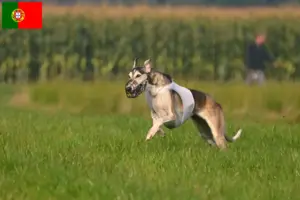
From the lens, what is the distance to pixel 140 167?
8211 millimetres

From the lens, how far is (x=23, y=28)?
2952cm

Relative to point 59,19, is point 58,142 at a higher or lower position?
lower

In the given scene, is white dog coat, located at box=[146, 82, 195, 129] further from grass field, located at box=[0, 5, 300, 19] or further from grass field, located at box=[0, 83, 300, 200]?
grass field, located at box=[0, 5, 300, 19]

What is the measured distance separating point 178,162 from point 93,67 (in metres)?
22.4

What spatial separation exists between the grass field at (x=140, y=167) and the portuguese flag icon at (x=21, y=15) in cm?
1299

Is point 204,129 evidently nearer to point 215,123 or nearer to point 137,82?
point 215,123

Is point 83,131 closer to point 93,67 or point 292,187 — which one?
point 292,187

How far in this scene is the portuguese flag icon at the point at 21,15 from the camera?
966 inches

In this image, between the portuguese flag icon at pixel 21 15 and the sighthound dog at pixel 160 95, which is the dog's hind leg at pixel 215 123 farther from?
the portuguese flag icon at pixel 21 15

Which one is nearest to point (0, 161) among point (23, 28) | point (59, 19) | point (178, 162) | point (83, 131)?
point (178, 162)

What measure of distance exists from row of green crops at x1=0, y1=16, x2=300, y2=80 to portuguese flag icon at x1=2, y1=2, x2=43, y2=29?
1233 millimetres

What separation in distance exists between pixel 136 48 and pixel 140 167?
75.9 ft

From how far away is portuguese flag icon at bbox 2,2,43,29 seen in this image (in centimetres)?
2453

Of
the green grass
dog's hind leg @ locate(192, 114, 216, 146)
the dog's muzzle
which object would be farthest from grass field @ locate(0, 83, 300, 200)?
the dog's muzzle
